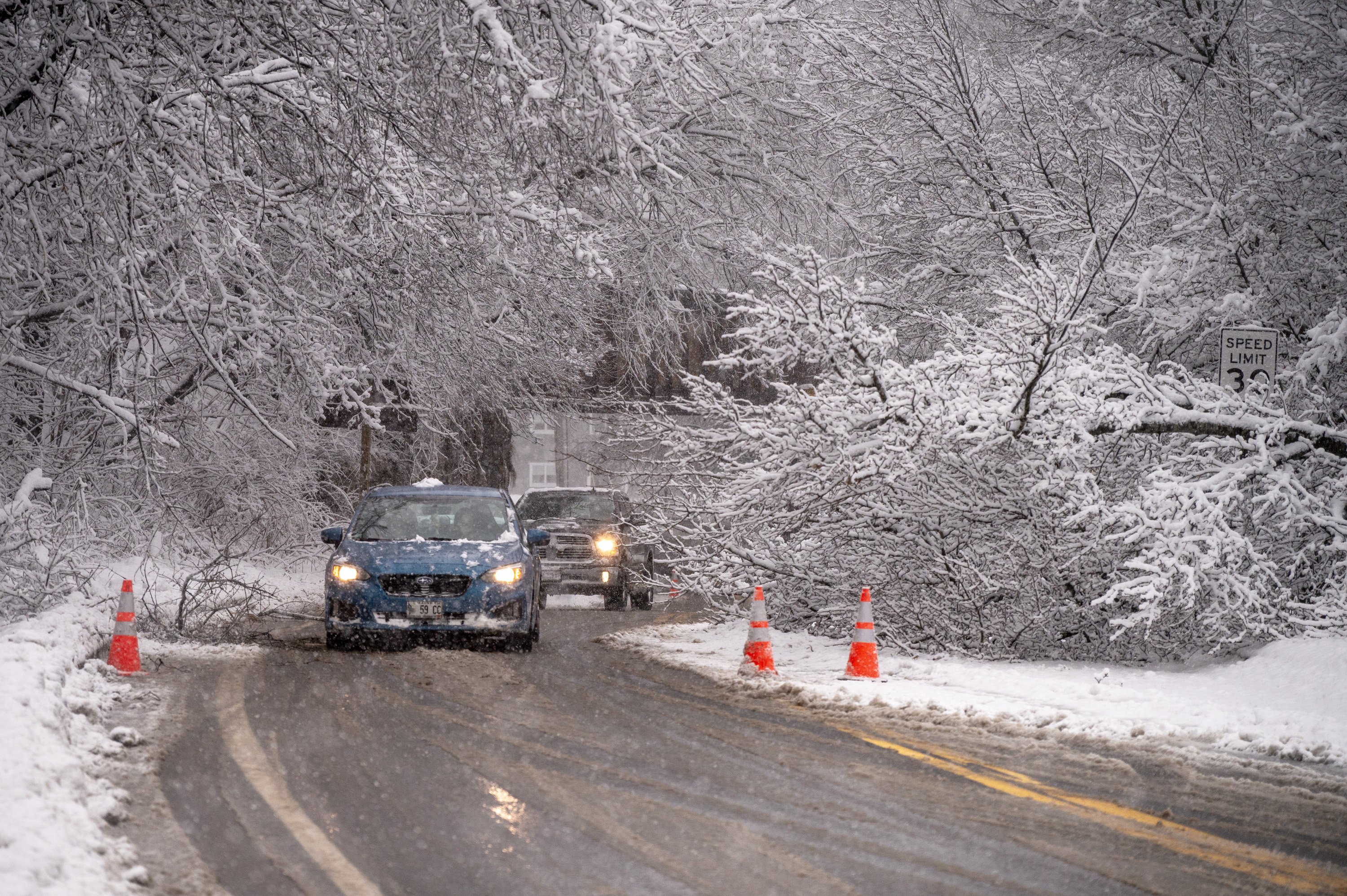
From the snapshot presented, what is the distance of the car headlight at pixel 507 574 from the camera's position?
13.7 m

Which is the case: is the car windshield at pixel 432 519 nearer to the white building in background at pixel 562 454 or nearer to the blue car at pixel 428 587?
the blue car at pixel 428 587

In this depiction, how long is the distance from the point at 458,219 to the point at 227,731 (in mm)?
8508

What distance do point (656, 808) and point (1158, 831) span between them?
2305 millimetres

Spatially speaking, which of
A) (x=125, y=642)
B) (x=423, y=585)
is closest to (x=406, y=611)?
(x=423, y=585)

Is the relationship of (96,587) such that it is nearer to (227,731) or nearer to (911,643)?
(227,731)

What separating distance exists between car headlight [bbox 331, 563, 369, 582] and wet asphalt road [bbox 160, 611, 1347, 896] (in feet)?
10.5

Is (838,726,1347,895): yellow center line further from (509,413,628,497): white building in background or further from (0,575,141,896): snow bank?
(509,413,628,497): white building in background

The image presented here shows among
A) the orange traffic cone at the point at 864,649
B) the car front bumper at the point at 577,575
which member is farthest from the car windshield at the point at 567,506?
the orange traffic cone at the point at 864,649

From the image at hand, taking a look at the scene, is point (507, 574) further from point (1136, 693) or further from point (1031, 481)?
point (1136, 693)

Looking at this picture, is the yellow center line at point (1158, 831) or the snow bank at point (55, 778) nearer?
the snow bank at point (55, 778)

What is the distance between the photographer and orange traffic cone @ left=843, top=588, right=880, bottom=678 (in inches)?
451

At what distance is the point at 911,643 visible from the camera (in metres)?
13.7

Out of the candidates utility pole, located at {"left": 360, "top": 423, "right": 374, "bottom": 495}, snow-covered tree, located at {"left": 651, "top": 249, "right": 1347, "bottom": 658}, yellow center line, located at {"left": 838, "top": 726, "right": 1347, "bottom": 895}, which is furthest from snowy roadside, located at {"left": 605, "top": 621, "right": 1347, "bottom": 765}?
utility pole, located at {"left": 360, "top": 423, "right": 374, "bottom": 495}

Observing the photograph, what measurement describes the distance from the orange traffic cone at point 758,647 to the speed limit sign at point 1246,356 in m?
4.62
